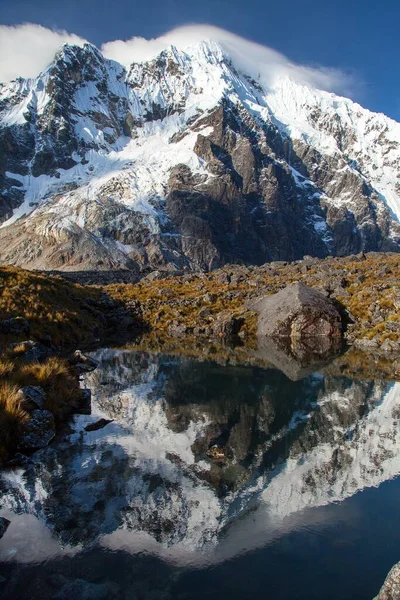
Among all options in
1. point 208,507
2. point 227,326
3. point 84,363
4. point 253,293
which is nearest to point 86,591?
point 208,507

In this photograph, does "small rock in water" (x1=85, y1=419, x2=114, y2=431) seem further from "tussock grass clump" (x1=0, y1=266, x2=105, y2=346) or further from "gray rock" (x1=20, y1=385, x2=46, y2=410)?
"tussock grass clump" (x1=0, y1=266, x2=105, y2=346)

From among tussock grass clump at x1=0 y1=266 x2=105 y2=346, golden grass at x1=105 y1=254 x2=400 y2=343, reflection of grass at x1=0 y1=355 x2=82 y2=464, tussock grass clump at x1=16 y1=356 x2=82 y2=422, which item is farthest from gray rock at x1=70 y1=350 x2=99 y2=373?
golden grass at x1=105 y1=254 x2=400 y2=343

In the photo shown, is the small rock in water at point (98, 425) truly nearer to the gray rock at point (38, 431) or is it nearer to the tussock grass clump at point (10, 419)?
the gray rock at point (38, 431)

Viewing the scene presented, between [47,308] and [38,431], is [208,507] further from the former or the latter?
[47,308]

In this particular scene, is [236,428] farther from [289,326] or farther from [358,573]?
[289,326]

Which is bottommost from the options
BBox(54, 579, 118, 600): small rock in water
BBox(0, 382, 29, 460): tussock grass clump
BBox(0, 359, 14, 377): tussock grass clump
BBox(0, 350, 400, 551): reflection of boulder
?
BBox(54, 579, 118, 600): small rock in water

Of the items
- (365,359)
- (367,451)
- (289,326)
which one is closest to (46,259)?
(289,326)
